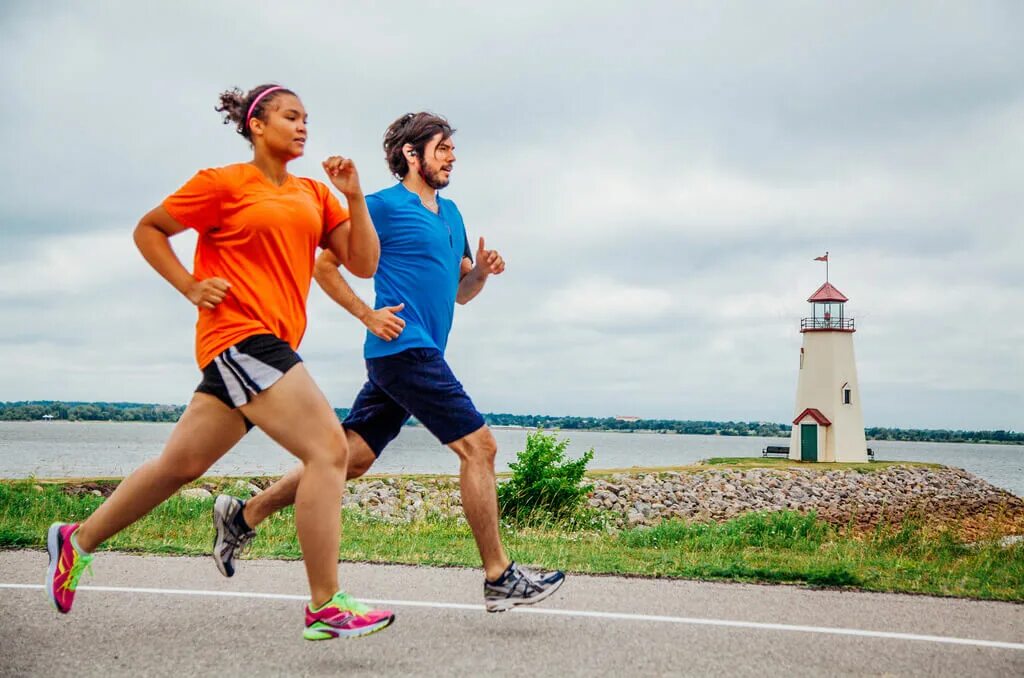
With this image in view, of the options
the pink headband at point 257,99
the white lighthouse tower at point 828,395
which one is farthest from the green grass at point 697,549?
the white lighthouse tower at point 828,395

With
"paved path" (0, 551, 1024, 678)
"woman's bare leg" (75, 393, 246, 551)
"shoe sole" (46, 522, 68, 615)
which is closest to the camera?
"paved path" (0, 551, 1024, 678)

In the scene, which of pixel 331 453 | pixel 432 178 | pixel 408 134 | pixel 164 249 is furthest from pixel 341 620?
pixel 408 134

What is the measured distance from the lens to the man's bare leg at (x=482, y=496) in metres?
4.74

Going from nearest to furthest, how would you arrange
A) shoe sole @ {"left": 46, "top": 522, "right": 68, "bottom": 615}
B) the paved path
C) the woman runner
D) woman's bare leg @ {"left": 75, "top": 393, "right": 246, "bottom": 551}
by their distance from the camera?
the paved path, the woman runner, woman's bare leg @ {"left": 75, "top": 393, "right": 246, "bottom": 551}, shoe sole @ {"left": 46, "top": 522, "right": 68, "bottom": 615}

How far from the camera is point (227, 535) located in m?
4.82

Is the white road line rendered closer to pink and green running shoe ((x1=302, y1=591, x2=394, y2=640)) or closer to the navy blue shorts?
the navy blue shorts

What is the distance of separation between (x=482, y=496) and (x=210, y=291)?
1.58 meters

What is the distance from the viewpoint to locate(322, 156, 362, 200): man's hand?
439 centimetres

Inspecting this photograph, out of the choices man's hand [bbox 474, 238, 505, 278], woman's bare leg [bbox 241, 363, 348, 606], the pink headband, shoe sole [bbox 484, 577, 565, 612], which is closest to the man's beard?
man's hand [bbox 474, 238, 505, 278]

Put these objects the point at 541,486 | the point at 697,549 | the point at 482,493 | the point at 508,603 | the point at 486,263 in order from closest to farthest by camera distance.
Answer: the point at 508,603 < the point at 482,493 < the point at 486,263 < the point at 697,549 < the point at 541,486

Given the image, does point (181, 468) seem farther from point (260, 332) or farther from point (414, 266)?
point (414, 266)

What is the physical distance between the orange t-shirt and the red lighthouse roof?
49.3m

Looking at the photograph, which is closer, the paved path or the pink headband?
the paved path

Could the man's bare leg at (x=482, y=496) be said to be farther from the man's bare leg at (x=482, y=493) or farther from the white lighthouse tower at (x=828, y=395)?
the white lighthouse tower at (x=828, y=395)
